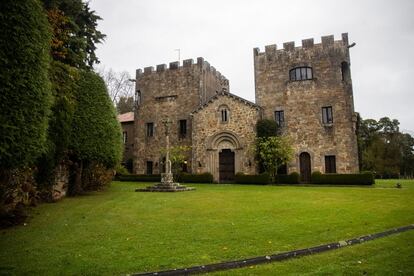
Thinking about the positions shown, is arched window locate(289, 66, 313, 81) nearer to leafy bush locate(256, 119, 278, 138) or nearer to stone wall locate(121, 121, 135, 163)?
leafy bush locate(256, 119, 278, 138)

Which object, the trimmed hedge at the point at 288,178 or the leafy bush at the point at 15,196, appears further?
the trimmed hedge at the point at 288,178

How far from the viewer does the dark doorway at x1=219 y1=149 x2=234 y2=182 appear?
26.5 meters

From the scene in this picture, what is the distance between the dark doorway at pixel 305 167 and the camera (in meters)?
24.6

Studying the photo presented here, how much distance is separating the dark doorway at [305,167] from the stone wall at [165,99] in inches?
412

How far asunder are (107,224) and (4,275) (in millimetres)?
3358

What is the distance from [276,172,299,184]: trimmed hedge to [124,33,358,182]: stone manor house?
6.37ft

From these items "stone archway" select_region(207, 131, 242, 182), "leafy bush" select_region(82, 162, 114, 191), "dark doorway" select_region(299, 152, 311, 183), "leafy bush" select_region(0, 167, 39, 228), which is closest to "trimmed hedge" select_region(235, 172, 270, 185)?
"stone archway" select_region(207, 131, 242, 182)

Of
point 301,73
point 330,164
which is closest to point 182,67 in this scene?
point 301,73

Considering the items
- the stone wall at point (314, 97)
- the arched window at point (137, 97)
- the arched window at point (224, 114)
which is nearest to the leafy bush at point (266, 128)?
the stone wall at point (314, 97)

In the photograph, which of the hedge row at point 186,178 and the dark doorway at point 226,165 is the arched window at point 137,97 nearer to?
the hedge row at point 186,178

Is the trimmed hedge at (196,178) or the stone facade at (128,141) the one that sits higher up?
the stone facade at (128,141)

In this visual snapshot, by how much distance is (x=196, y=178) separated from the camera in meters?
25.4

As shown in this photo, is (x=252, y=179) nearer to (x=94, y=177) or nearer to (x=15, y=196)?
(x=94, y=177)

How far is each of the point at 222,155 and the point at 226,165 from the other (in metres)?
0.98
